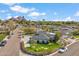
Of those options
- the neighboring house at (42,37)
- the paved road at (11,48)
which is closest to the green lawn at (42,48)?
the neighboring house at (42,37)

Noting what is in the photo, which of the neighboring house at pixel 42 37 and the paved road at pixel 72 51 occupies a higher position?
the neighboring house at pixel 42 37

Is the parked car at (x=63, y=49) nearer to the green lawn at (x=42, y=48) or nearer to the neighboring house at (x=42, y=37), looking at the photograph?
the green lawn at (x=42, y=48)

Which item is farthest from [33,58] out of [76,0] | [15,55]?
[76,0]

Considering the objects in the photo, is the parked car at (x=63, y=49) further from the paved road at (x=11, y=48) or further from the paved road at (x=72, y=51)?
the paved road at (x=11, y=48)

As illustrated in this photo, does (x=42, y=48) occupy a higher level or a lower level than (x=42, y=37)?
lower

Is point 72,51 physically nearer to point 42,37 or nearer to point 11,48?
point 42,37

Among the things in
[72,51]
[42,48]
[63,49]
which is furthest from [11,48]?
[72,51]

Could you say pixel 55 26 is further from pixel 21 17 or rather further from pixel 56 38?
pixel 21 17

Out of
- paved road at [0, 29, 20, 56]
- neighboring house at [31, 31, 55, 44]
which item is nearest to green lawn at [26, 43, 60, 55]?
neighboring house at [31, 31, 55, 44]
